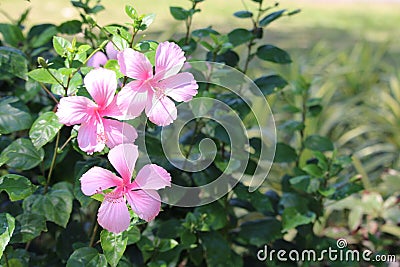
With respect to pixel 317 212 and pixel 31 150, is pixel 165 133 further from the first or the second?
pixel 317 212

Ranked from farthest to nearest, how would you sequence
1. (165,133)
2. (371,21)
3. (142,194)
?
(371,21) → (165,133) → (142,194)

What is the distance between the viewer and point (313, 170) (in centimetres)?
114

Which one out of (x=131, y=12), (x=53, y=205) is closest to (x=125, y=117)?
(x=131, y=12)

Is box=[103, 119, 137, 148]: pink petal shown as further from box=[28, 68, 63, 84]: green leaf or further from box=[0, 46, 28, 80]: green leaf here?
box=[0, 46, 28, 80]: green leaf

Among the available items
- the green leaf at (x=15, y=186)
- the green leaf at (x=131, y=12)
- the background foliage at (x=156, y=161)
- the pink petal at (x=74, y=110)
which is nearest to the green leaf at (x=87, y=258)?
the background foliage at (x=156, y=161)

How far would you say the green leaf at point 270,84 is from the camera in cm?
111

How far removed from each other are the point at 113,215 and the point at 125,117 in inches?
4.7

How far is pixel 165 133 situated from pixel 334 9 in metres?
5.61

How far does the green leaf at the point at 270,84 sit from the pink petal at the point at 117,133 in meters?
0.43

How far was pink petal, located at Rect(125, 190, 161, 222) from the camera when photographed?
28.0 inches

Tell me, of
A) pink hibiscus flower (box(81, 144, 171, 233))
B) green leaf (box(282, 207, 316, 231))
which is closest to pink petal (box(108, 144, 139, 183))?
pink hibiscus flower (box(81, 144, 171, 233))

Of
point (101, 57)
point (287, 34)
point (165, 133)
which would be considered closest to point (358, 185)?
point (165, 133)
